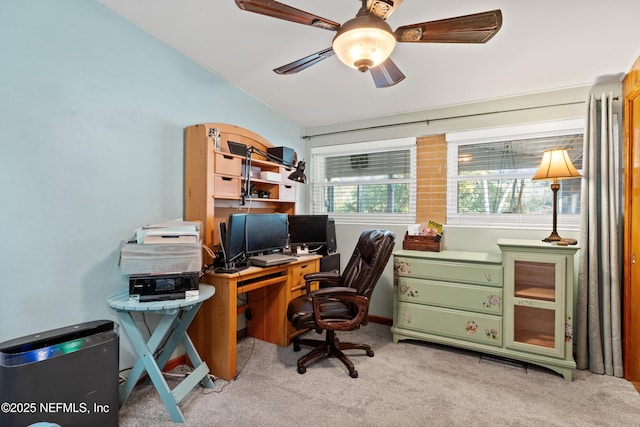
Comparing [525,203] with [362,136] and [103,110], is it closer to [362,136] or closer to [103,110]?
[362,136]

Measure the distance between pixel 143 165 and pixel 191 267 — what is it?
856mm

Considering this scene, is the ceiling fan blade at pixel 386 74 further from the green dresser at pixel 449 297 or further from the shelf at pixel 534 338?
the shelf at pixel 534 338

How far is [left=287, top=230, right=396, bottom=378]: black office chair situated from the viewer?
2.28 metres

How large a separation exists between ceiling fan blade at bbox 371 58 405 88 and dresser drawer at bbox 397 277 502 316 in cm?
179

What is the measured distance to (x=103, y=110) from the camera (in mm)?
1916

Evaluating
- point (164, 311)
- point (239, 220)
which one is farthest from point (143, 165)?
point (164, 311)

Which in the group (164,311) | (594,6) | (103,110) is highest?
(594,6)

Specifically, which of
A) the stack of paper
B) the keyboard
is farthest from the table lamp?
the stack of paper

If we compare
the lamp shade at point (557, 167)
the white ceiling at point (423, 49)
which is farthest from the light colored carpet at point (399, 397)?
the white ceiling at point (423, 49)

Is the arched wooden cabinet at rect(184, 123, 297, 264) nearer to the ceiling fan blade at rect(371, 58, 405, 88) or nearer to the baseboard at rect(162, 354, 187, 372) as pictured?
the baseboard at rect(162, 354, 187, 372)

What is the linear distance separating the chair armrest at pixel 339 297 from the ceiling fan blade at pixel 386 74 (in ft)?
4.81

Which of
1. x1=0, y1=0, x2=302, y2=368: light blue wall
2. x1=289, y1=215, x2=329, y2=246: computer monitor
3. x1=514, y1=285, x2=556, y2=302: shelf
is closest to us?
x1=0, y1=0, x2=302, y2=368: light blue wall

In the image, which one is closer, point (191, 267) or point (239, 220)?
point (191, 267)

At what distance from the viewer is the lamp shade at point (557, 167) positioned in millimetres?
2355
